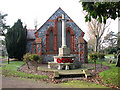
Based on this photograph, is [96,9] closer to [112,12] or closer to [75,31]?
[112,12]

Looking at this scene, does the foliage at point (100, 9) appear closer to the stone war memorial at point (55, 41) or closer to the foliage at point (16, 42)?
the stone war memorial at point (55, 41)

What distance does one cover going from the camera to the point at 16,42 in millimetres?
19312

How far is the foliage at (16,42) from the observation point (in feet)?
63.0

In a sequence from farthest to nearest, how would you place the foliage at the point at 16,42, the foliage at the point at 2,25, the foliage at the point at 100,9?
the foliage at the point at 2,25, the foliage at the point at 16,42, the foliage at the point at 100,9

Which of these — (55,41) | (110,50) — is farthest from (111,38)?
(55,41)

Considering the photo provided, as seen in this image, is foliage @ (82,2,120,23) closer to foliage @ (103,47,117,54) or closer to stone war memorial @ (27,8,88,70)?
stone war memorial @ (27,8,88,70)

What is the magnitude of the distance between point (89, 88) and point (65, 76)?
321cm

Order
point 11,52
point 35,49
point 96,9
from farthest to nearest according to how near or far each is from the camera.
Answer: point 11,52, point 35,49, point 96,9

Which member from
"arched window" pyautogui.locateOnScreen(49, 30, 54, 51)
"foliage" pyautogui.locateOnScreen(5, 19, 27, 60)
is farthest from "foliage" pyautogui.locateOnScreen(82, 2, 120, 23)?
"foliage" pyautogui.locateOnScreen(5, 19, 27, 60)

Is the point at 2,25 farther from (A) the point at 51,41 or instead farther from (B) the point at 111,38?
(B) the point at 111,38

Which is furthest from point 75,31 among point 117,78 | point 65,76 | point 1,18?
point 1,18

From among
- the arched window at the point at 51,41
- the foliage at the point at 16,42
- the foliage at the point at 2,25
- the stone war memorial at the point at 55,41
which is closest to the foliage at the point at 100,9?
the stone war memorial at the point at 55,41

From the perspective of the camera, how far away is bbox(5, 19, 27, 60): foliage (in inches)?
756

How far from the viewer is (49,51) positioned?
1809 centimetres
